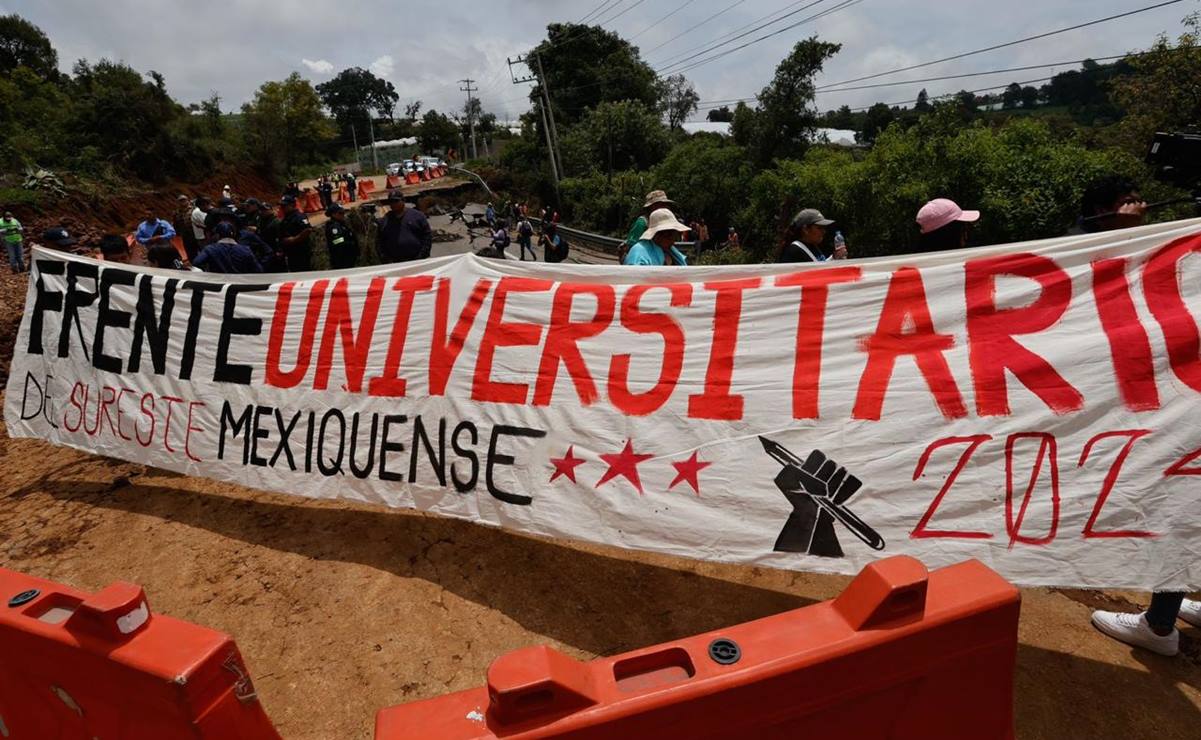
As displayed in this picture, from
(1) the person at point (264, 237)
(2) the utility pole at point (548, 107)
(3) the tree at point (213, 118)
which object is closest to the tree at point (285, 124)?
(3) the tree at point (213, 118)

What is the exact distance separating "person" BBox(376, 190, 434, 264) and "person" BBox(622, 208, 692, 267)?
2553 mm

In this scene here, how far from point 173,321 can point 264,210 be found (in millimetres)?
4393

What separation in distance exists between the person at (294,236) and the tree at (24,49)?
147ft

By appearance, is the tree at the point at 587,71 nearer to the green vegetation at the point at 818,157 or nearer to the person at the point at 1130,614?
the green vegetation at the point at 818,157

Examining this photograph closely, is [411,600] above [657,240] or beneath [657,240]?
beneath

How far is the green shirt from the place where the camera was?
12.2m

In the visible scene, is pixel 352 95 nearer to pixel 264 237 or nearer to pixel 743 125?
pixel 743 125

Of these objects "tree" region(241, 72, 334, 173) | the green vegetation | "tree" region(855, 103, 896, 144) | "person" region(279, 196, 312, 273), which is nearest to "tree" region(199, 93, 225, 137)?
"tree" region(241, 72, 334, 173)

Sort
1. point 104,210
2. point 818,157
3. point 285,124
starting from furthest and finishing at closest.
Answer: point 285,124, point 818,157, point 104,210

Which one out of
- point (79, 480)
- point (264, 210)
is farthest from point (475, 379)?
point (264, 210)

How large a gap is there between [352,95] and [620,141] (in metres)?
70.9

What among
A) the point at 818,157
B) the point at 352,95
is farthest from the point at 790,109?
the point at 352,95

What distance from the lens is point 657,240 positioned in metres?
4.12

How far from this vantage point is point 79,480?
484 cm
